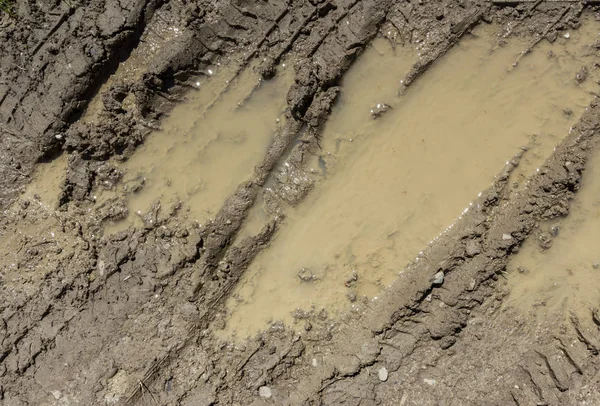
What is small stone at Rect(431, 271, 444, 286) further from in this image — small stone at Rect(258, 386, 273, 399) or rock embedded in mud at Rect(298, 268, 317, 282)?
small stone at Rect(258, 386, 273, 399)

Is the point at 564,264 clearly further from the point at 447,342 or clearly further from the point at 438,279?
the point at 447,342

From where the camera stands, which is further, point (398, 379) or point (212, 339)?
point (212, 339)

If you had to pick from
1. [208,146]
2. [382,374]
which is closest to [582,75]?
[382,374]

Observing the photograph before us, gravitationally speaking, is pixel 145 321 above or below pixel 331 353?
below

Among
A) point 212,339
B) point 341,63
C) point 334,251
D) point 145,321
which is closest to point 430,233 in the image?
point 334,251

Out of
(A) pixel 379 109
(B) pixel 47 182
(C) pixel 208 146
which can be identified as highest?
(A) pixel 379 109

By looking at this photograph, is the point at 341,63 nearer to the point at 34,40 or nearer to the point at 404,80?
the point at 404,80

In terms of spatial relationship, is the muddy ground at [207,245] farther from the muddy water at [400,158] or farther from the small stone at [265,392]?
the muddy water at [400,158]
